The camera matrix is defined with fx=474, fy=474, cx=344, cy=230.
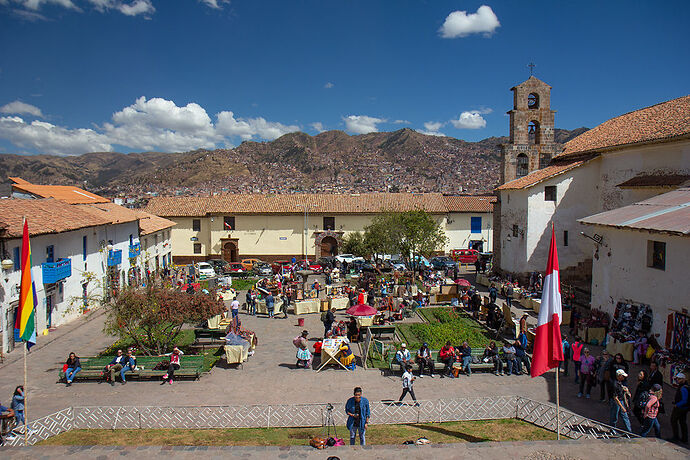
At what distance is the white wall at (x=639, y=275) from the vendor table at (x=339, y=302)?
11.1m

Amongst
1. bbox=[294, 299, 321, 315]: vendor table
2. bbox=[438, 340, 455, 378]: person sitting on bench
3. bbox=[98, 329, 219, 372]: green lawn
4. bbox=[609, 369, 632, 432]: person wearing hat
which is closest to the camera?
bbox=[609, 369, 632, 432]: person wearing hat

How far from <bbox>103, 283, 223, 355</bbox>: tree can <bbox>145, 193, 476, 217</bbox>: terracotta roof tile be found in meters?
28.5

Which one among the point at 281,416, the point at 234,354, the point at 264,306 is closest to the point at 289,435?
the point at 281,416

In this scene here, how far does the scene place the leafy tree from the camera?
129ft

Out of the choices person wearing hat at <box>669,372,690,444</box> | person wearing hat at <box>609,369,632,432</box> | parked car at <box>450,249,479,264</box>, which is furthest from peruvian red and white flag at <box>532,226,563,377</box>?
parked car at <box>450,249,479,264</box>

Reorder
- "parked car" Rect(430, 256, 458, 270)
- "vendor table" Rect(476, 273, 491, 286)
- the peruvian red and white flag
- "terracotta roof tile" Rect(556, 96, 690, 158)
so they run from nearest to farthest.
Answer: the peruvian red and white flag, "terracotta roof tile" Rect(556, 96, 690, 158), "vendor table" Rect(476, 273, 491, 286), "parked car" Rect(430, 256, 458, 270)

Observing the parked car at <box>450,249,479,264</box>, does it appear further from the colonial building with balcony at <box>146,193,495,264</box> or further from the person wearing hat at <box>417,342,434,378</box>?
the person wearing hat at <box>417,342,434,378</box>

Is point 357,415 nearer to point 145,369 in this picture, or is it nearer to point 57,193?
point 145,369

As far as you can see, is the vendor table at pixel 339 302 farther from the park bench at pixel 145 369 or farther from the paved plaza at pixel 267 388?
the park bench at pixel 145 369

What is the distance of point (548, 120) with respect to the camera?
3167 cm

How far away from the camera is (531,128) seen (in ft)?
106

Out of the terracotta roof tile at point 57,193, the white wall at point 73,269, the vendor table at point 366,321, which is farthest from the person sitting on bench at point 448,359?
the terracotta roof tile at point 57,193

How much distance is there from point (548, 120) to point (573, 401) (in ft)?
79.3

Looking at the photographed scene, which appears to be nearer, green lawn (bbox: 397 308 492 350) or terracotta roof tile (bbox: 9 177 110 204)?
green lawn (bbox: 397 308 492 350)
